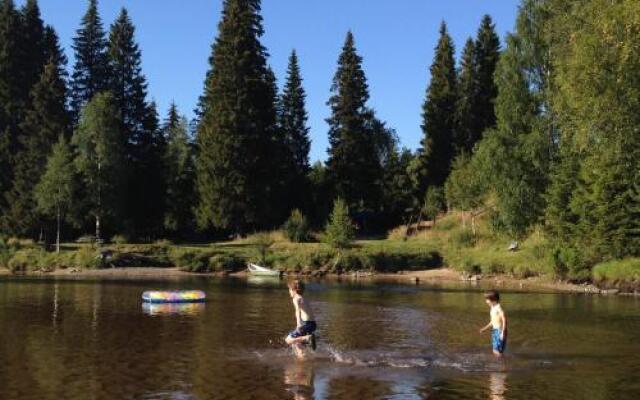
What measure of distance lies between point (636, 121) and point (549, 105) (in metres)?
19.1

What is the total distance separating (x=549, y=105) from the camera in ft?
169

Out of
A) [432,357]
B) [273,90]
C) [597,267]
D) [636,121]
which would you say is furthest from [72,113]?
[432,357]

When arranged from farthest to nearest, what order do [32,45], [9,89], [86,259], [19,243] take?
[32,45], [9,89], [19,243], [86,259]

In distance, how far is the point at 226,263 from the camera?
62531 millimetres

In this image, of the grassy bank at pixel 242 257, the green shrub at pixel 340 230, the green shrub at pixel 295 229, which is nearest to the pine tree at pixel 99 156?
the grassy bank at pixel 242 257

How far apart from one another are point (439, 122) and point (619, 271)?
41961 millimetres

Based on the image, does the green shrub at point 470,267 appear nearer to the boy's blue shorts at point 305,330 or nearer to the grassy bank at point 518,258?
the grassy bank at point 518,258

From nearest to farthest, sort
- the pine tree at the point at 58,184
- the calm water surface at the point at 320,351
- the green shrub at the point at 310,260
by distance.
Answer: the calm water surface at the point at 320,351 → the green shrub at the point at 310,260 → the pine tree at the point at 58,184

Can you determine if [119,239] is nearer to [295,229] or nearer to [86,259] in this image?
[86,259]

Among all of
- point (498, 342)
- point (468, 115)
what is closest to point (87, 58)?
point (468, 115)

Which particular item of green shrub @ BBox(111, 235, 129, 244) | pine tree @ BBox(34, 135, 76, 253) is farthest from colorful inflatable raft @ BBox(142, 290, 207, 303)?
green shrub @ BBox(111, 235, 129, 244)

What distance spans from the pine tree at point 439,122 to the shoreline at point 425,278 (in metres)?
24.7

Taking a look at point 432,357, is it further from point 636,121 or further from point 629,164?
point 629,164

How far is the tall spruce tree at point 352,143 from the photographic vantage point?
3113 inches
